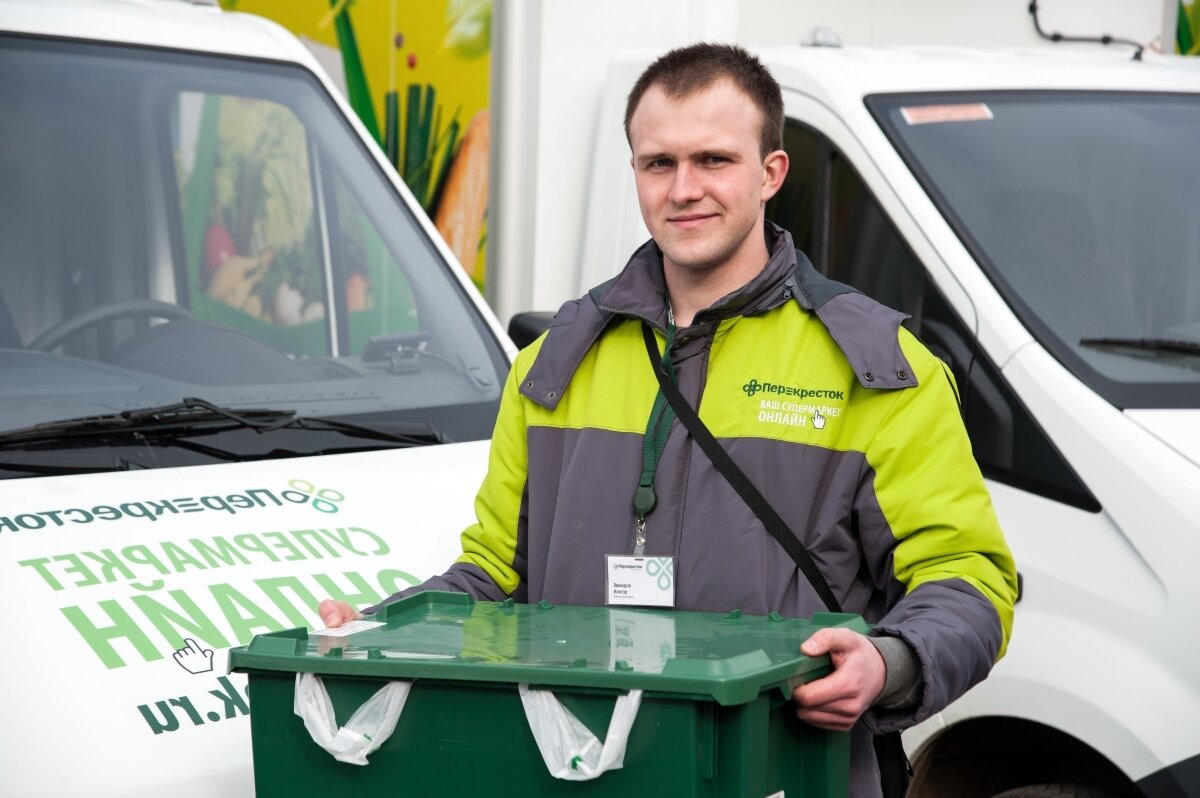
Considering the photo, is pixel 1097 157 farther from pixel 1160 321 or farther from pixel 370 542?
pixel 370 542

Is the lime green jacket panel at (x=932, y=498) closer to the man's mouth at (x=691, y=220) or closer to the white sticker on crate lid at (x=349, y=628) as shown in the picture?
the man's mouth at (x=691, y=220)

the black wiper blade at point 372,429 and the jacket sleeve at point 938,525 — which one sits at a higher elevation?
the jacket sleeve at point 938,525

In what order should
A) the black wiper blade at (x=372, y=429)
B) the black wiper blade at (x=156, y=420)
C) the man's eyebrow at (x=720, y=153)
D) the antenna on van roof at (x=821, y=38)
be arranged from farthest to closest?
the antenna on van roof at (x=821, y=38) < the black wiper blade at (x=372, y=429) < the black wiper blade at (x=156, y=420) < the man's eyebrow at (x=720, y=153)

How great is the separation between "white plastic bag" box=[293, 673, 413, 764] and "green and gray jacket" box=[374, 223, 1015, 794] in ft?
1.34

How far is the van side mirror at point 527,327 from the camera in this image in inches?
154

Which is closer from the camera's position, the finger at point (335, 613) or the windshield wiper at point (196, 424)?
the finger at point (335, 613)

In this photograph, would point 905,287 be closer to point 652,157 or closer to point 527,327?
point 527,327

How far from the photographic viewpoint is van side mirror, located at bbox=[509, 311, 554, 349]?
12.8 ft

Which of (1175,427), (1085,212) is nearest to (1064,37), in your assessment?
(1085,212)

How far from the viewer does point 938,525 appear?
2.42 meters

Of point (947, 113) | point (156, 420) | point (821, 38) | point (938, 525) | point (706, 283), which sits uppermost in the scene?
point (821, 38)

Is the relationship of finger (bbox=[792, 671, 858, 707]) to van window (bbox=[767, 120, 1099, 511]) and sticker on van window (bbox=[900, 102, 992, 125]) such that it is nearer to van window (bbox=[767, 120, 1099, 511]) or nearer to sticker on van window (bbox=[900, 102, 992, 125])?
van window (bbox=[767, 120, 1099, 511])

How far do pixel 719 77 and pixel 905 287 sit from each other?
57.7 inches

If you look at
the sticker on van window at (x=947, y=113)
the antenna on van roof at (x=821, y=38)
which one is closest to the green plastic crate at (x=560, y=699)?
the sticker on van window at (x=947, y=113)
